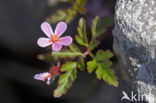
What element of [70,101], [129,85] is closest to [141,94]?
[129,85]

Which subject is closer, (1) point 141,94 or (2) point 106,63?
(1) point 141,94

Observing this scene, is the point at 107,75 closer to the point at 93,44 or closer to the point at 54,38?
the point at 93,44

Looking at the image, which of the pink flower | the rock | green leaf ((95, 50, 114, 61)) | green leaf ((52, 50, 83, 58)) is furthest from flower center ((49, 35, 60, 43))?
the rock

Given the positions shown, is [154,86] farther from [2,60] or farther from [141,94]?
[2,60]

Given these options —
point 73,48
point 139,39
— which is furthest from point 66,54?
point 139,39

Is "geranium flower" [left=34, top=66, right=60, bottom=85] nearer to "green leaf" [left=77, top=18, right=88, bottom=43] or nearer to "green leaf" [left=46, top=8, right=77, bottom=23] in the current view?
"green leaf" [left=77, top=18, right=88, bottom=43]

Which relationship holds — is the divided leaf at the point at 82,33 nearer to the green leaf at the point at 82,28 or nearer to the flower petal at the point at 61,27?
the green leaf at the point at 82,28
